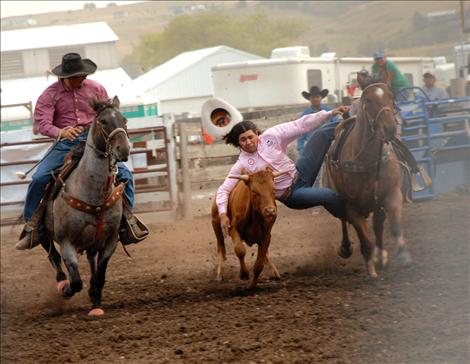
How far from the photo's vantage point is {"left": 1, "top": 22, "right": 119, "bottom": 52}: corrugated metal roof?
2437 centimetres

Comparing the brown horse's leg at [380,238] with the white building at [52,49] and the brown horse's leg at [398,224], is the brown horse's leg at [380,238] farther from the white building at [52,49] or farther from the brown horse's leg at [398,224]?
the white building at [52,49]

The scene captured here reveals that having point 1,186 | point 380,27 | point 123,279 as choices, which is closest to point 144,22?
point 380,27

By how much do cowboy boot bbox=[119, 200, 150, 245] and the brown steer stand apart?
0.73m

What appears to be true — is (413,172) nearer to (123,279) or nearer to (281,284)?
(281,284)

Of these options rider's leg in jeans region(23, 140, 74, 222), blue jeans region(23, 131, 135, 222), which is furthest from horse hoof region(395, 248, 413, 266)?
rider's leg in jeans region(23, 140, 74, 222)

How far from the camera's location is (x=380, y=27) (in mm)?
42656

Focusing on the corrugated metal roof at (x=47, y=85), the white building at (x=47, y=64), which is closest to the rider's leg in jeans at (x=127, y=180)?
the corrugated metal roof at (x=47, y=85)

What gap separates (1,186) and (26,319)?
6712mm

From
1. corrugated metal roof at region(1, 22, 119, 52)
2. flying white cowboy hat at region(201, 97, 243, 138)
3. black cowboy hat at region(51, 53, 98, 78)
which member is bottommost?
flying white cowboy hat at region(201, 97, 243, 138)

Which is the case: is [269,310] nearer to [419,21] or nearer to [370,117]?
[370,117]

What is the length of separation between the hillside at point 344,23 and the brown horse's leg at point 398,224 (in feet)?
61.7

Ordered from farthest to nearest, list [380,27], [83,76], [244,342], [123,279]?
[380,27], [123,279], [83,76], [244,342]

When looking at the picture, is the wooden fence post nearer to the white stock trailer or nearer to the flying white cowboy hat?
the flying white cowboy hat

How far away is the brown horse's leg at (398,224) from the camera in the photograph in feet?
24.9
